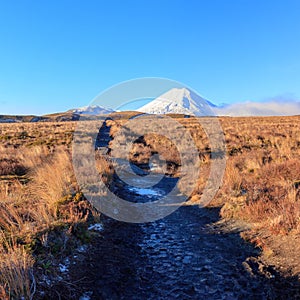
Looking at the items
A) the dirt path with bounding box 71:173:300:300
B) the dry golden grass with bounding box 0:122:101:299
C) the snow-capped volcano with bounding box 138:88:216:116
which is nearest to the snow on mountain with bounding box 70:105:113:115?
the snow-capped volcano with bounding box 138:88:216:116

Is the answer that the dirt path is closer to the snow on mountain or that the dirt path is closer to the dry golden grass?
the dry golden grass

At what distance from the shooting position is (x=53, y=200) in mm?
6719

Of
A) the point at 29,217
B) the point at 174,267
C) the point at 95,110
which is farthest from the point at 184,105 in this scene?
the point at 174,267

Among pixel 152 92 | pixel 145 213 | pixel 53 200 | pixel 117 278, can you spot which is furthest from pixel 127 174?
pixel 117 278

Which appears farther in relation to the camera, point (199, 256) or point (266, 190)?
point (266, 190)

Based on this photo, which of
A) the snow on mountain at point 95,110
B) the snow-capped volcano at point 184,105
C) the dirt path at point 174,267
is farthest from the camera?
the snow on mountain at point 95,110

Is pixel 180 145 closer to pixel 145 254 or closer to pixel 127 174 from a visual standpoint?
pixel 127 174

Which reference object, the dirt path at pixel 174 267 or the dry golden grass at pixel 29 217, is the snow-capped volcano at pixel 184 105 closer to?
the dry golden grass at pixel 29 217

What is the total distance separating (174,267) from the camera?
482 centimetres

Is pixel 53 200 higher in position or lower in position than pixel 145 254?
higher

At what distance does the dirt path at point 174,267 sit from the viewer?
399 cm

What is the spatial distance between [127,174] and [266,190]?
7.30 metres

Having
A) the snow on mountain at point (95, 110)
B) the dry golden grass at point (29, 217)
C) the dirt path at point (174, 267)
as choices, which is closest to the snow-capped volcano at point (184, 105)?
the snow on mountain at point (95, 110)

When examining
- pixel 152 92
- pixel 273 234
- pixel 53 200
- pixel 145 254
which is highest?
pixel 152 92
